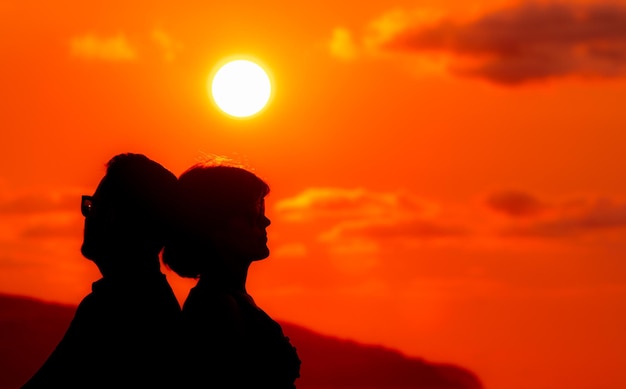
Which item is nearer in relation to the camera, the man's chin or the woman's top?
the woman's top

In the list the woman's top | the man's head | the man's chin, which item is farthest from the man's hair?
the woman's top

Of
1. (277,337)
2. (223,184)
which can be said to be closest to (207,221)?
(223,184)

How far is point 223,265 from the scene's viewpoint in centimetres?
676

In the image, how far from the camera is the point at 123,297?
6.78m

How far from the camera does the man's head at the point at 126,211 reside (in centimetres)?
673

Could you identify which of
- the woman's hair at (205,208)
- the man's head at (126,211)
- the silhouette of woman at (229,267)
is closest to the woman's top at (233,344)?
the silhouette of woman at (229,267)

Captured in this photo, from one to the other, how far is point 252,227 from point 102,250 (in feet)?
2.50

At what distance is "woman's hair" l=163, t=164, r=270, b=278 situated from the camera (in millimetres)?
6809

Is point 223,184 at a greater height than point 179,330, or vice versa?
point 223,184

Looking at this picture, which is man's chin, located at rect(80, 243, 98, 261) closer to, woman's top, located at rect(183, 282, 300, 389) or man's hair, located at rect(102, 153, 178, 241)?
man's hair, located at rect(102, 153, 178, 241)

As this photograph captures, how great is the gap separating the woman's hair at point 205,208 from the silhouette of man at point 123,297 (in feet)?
0.29

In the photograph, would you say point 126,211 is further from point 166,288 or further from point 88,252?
point 166,288

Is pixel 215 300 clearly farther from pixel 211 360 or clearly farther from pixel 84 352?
pixel 84 352

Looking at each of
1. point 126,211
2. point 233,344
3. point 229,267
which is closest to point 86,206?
point 126,211
